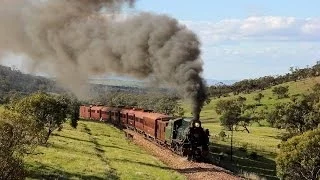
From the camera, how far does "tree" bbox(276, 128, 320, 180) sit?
4003cm

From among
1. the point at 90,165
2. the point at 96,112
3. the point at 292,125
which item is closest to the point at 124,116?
the point at 96,112

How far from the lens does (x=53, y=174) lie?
28219 millimetres

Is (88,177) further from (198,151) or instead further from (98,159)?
(198,151)

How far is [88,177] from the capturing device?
2848 cm

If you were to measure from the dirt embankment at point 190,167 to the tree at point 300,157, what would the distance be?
8.67 metres

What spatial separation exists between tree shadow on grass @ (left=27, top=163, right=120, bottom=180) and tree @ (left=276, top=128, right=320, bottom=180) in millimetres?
16658

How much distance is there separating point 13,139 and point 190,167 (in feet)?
46.6

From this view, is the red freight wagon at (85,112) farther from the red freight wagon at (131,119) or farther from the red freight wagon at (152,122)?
the red freight wagon at (152,122)

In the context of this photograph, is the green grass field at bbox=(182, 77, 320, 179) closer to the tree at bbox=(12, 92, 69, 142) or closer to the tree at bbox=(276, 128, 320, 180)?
the tree at bbox=(276, 128, 320, 180)

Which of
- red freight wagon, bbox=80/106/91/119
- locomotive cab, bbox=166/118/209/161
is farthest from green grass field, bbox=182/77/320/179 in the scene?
red freight wagon, bbox=80/106/91/119

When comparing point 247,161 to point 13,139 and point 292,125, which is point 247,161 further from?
point 13,139

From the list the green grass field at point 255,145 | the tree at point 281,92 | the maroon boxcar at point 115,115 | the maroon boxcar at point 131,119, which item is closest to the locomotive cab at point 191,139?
the green grass field at point 255,145

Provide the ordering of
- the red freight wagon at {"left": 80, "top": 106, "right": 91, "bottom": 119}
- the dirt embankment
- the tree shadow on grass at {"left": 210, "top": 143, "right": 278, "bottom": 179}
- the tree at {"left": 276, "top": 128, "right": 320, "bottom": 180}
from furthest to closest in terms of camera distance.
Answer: the red freight wagon at {"left": 80, "top": 106, "right": 91, "bottom": 119}
the tree shadow on grass at {"left": 210, "top": 143, "right": 278, "bottom": 179}
the tree at {"left": 276, "top": 128, "right": 320, "bottom": 180}
the dirt embankment

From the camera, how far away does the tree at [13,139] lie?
1934cm
